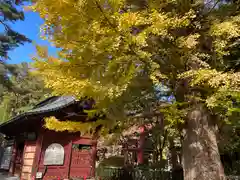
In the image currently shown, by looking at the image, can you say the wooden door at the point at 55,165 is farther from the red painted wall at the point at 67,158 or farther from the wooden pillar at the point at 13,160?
the wooden pillar at the point at 13,160

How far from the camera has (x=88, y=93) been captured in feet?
12.0

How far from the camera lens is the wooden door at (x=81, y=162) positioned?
918 centimetres

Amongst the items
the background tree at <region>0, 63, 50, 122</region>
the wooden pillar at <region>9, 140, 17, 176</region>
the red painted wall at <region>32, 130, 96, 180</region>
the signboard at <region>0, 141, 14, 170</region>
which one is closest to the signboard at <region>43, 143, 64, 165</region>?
the red painted wall at <region>32, 130, 96, 180</region>

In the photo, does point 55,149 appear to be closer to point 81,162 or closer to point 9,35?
point 81,162

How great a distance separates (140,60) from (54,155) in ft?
22.7

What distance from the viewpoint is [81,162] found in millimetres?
9508

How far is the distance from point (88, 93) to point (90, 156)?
23.5 ft

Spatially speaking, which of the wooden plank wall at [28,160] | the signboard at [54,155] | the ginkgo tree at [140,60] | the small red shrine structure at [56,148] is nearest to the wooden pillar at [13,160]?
the small red shrine structure at [56,148]

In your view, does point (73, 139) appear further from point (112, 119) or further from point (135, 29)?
point (135, 29)

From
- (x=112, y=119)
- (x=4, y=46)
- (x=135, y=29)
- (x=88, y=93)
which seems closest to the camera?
(x=88, y=93)

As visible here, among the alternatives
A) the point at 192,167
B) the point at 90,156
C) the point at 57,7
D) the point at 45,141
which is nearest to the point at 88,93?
the point at 57,7

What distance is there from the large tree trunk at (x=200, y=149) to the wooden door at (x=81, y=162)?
6261 millimetres

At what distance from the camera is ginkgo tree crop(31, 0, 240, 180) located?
349 centimetres

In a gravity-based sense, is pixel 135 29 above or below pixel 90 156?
above
